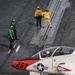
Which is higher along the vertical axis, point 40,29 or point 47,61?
point 47,61

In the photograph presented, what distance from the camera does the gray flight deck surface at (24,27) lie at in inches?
1023

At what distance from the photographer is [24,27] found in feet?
103

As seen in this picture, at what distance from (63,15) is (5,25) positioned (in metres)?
6.24

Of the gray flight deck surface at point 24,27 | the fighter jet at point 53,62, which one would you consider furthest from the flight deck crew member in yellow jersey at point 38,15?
the fighter jet at point 53,62

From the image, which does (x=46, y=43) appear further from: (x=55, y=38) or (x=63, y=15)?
(x=63, y=15)

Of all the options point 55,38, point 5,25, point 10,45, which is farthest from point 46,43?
point 5,25

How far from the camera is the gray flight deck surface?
25997 mm

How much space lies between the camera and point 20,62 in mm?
20375

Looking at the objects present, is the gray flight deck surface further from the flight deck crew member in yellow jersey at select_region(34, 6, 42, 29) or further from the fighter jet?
the fighter jet

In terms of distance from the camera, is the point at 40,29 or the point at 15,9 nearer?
the point at 40,29

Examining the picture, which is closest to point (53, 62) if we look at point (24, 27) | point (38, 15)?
point (38, 15)

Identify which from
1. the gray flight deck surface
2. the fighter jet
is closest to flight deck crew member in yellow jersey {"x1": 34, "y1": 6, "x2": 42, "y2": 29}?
the gray flight deck surface

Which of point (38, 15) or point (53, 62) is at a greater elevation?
point (53, 62)

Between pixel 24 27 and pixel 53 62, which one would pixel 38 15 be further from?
pixel 53 62
